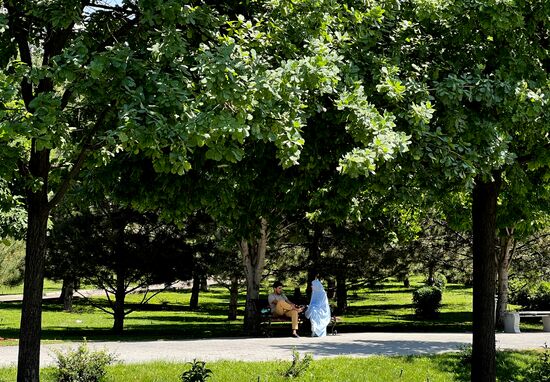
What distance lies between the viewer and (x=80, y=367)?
9539 millimetres

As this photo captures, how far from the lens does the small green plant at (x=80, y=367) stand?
9.41m

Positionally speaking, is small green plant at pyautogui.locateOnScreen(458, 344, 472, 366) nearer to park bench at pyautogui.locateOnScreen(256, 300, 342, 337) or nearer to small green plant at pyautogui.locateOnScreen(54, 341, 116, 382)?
park bench at pyautogui.locateOnScreen(256, 300, 342, 337)

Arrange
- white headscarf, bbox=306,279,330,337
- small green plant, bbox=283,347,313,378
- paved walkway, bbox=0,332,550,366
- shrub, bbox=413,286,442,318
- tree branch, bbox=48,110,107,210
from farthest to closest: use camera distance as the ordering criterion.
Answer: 1. shrub, bbox=413,286,442,318
2. white headscarf, bbox=306,279,330,337
3. paved walkway, bbox=0,332,550,366
4. small green plant, bbox=283,347,313,378
5. tree branch, bbox=48,110,107,210

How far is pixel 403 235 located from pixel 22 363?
46.1 ft

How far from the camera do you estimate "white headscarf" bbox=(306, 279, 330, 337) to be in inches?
696

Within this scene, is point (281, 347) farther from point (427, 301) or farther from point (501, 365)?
point (427, 301)

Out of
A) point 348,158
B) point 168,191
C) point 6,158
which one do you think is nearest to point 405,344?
point 168,191

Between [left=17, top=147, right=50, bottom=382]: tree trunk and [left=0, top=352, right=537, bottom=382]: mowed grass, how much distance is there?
7.98 ft

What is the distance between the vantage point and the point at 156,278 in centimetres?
1978

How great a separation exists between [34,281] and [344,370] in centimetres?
572

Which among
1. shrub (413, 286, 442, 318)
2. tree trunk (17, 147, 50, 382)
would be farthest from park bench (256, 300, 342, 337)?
tree trunk (17, 147, 50, 382)

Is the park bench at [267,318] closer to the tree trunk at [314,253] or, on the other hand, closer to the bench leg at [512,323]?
the tree trunk at [314,253]

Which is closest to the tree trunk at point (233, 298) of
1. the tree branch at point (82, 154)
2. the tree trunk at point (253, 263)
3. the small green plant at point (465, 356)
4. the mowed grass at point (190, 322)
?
the mowed grass at point (190, 322)

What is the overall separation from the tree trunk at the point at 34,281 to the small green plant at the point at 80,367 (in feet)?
6.32
